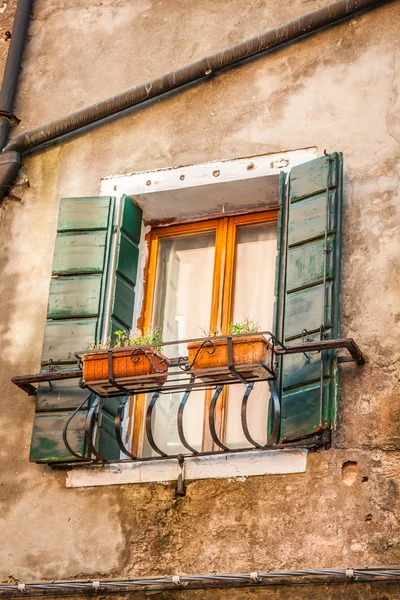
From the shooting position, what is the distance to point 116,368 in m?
7.04

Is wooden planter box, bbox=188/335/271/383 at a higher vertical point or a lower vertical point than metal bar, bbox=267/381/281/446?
higher

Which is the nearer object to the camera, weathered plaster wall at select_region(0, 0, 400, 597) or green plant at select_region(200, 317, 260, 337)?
weathered plaster wall at select_region(0, 0, 400, 597)

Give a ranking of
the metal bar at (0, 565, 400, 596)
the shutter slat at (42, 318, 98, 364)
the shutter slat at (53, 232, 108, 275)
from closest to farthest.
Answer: the metal bar at (0, 565, 400, 596) → the shutter slat at (42, 318, 98, 364) → the shutter slat at (53, 232, 108, 275)

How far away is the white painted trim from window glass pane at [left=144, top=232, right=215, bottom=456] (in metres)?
0.39

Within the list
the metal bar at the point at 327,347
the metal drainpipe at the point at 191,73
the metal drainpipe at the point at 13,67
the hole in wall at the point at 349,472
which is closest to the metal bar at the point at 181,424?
the metal bar at the point at 327,347

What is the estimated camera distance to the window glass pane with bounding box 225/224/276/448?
754cm

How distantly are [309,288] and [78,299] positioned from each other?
1446mm

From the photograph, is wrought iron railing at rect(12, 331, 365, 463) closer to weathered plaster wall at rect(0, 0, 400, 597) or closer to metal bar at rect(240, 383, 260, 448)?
metal bar at rect(240, 383, 260, 448)

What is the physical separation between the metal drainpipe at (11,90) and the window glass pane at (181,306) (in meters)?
1.12

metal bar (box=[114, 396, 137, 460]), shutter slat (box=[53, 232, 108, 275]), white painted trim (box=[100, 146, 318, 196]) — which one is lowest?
metal bar (box=[114, 396, 137, 460])

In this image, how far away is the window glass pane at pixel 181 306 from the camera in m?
7.75

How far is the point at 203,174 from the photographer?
8.06 m

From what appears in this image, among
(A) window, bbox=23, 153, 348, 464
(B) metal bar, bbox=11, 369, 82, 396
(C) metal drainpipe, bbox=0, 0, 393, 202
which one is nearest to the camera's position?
(A) window, bbox=23, 153, 348, 464

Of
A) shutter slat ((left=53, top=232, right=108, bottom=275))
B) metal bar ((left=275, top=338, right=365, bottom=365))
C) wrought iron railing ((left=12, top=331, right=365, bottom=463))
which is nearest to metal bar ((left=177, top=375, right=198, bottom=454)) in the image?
wrought iron railing ((left=12, top=331, right=365, bottom=463))
